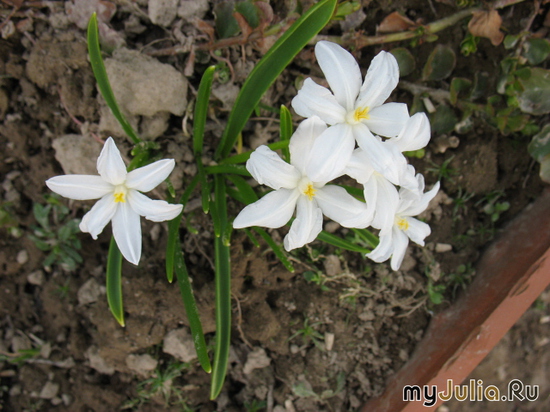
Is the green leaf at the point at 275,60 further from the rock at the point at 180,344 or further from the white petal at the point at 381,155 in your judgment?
the rock at the point at 180,344

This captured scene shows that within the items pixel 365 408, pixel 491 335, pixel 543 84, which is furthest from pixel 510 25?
pixel 365 408

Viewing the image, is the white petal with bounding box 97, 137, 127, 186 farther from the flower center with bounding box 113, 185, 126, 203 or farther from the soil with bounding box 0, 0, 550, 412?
the soil with bounding box 0, 0, 550, 412

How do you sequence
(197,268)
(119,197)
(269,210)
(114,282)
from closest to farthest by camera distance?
(269,210), (119,197), (114,282), (197,268)

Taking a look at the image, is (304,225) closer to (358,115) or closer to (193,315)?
(358,115)

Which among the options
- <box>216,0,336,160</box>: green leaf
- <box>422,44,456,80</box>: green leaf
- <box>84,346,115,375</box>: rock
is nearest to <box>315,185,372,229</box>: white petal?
<box>216,0,336,160</box>: green leaf

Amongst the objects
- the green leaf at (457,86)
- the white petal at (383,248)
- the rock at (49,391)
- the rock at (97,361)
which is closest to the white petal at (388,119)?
the white petal at (383,248)

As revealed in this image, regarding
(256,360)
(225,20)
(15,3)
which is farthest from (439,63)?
(15,3)
